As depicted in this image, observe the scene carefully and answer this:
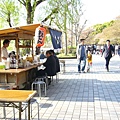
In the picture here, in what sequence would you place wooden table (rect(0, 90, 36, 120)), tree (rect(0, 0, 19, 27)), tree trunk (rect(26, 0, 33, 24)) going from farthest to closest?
tree (rect(0, 0, 19, 27)) < tree trunk (rect(26, 0, 33, 24)) < wooden table (rect(0, 90, 36, 120))

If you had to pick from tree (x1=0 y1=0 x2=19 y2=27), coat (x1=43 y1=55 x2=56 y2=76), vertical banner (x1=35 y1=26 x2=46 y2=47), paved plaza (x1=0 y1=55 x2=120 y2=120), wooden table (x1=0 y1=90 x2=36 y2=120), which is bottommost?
paved plaza (x1=0 y1=55 x2=120 y2=120)

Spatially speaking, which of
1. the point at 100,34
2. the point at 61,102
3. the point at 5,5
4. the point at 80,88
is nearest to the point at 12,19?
the point at 5,5

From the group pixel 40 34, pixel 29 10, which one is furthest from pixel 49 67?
pixel 29 10

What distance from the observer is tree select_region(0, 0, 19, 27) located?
1475cm

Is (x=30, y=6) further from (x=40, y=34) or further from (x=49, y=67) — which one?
(x=40, y=34)

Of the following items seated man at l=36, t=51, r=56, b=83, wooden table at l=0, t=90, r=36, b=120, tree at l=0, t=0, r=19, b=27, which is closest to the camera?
wooden table at l=0, t=90, r=36, b=120

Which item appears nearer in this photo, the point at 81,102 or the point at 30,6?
the point at 81,102

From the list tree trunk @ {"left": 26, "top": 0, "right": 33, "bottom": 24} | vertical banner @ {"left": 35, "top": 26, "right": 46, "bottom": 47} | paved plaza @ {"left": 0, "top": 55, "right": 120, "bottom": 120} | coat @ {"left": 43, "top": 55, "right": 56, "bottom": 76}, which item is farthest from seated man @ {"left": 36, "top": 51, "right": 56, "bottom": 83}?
tree trunk @ {"left": 26, "top": 0, "right": 33, "bottom": 24}

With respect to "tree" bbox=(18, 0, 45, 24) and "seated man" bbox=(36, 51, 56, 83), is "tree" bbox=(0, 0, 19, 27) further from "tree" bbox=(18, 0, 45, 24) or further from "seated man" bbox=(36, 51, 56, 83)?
"seated man" bbox=(36, 51, 56, 83)

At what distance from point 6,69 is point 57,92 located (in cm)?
190

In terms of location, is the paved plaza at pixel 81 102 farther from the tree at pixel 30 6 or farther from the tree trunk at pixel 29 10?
the tree at pixel 30 6

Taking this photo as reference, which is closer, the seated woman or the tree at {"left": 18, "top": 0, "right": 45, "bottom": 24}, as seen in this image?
the seated woman

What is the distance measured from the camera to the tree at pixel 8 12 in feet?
48.4

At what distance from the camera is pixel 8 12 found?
1488 cm
